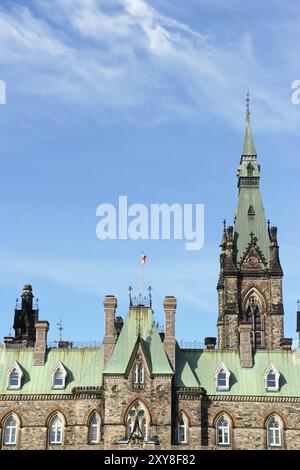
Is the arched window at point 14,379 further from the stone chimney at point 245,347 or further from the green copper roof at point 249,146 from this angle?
the green copper roof at point 249,146

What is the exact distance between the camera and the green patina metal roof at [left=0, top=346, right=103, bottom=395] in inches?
2687

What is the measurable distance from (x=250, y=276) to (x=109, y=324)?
3623cm

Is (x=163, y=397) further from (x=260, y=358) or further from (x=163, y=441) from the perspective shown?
(x=260, y=358)

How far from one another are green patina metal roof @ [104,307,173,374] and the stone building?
7 centimetres

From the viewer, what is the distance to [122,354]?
67.6 meters

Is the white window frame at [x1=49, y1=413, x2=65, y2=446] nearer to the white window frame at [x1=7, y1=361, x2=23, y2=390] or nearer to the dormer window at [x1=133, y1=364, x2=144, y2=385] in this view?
the white window frame at [x1=7, y1=361, x2=23, y2=390]

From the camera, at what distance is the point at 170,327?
226 feet

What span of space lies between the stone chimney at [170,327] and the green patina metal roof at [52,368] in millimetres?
4876

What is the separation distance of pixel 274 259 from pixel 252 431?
38.3 m

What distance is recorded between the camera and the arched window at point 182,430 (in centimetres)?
6625

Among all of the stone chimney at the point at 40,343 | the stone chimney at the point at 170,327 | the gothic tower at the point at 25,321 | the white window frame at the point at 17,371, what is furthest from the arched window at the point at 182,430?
the gothic tower at the point at 25,321

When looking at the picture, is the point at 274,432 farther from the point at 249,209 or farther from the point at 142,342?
the point at 249,209

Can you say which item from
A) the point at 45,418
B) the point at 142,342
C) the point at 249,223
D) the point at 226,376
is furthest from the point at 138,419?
the point at 249,223
